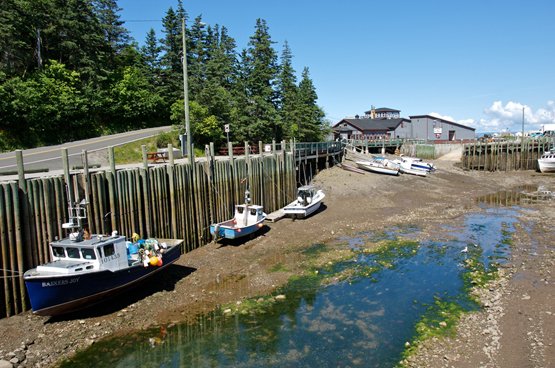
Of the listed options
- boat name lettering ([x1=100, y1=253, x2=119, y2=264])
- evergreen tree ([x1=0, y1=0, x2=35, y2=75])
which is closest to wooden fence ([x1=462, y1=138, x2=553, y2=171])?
boat name lettering ([x1=100, y1=253, x2=119, y2=264])

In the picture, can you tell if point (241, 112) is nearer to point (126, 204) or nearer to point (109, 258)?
point (126, 204)

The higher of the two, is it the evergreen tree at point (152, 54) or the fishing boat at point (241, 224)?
the evergreen tree at point (152, 54)

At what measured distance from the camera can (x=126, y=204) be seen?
51.2ft

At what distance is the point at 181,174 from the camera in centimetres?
1866

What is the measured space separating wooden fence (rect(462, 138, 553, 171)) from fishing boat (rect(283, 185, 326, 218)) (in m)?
40.3

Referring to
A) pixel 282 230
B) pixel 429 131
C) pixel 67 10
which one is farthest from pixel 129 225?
pixel 429 131

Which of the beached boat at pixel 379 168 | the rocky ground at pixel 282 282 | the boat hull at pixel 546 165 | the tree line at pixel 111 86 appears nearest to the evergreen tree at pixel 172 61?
the tree line at pixel 111 86

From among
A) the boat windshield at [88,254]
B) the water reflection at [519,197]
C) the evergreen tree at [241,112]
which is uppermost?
the evergreen tree at [241,112]

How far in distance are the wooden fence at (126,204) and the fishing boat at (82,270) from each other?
66 centimetres

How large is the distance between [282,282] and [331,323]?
3840 mm

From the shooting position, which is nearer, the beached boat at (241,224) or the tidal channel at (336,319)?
the tidal channel at (336,319)

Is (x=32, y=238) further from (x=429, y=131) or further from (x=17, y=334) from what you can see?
(x=429, y=131)

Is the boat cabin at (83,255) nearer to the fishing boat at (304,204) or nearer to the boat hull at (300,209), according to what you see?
the boat hull at (300,209)

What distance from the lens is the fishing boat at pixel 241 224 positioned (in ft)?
63.8
